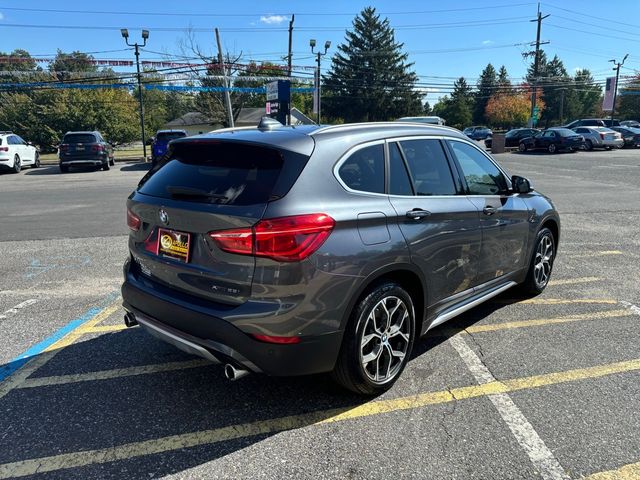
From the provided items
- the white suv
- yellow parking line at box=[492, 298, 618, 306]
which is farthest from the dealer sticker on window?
the white suv

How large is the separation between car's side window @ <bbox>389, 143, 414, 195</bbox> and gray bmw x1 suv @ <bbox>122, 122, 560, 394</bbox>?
0.01m

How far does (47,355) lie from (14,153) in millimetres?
21633

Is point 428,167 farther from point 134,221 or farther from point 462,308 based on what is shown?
point 134,221

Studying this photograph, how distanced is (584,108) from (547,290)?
107 metres

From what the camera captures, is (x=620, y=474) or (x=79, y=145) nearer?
(x=620, y=474)

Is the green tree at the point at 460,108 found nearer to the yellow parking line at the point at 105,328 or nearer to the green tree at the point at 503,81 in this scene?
the green tree at the point at 503,81

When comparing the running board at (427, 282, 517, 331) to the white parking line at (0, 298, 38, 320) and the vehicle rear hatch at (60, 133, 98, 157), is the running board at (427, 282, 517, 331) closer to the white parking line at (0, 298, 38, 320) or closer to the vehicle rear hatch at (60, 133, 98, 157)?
the white parking line at (0, 298, 38, 320)

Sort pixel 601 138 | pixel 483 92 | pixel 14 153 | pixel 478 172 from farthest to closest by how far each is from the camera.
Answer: pixel 483 92
pixel 601 138
pixel 14 153
pixel 478 172

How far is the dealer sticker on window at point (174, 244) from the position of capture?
2.96 meters

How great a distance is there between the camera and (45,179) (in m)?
18.8

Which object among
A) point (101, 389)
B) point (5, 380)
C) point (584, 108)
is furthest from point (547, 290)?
point (584, 108)

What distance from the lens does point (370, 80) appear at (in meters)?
68.5

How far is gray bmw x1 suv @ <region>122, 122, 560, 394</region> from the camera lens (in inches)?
106

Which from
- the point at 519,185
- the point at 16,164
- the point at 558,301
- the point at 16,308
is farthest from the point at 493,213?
the point at 16,164
